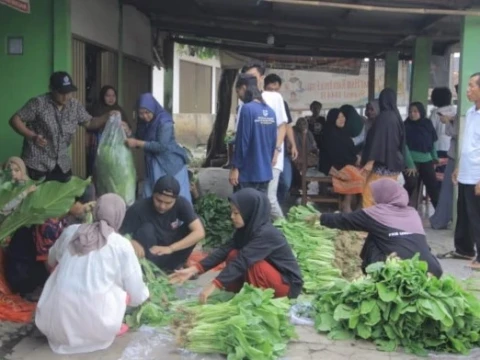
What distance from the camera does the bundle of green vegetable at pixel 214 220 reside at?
7223 mm

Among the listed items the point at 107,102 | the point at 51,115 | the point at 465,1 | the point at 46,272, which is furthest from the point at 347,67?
the point at 46,272

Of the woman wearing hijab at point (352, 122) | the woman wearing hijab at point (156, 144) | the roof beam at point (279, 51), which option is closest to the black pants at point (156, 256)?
the woman wearing hijab at point (156, 144)

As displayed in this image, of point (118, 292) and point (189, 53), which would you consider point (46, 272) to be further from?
point (189, 53)

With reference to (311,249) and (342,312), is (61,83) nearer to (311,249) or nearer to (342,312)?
(311,249)

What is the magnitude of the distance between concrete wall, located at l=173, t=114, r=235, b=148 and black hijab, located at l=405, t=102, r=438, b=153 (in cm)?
1579

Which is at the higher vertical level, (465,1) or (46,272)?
(465,1)

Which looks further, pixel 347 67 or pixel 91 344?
pixel 347 67

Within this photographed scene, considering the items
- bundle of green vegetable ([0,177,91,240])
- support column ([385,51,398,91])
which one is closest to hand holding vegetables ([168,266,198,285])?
bundle of green vegetable ([0,177,91,240])

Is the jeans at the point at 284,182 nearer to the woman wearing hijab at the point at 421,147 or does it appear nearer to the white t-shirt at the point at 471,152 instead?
the woman wearing hijab at the point at 421,147

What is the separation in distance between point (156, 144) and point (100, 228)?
2561mm

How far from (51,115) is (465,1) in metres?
4.88

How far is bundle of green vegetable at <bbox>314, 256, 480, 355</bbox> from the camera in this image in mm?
4172

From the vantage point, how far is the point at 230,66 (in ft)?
49.1

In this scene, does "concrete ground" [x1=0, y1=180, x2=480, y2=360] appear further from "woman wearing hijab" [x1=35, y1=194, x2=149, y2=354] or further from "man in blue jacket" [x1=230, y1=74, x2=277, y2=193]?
"man in blue jacket" [x1=230, y1=74, x2=277, y2=193]
